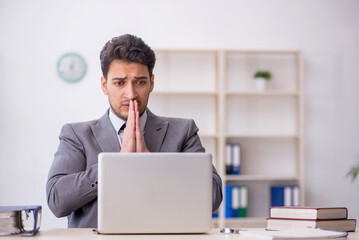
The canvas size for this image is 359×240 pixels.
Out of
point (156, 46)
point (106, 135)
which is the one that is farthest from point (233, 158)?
point (106, 135)

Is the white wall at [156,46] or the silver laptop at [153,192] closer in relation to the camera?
the silver laptop at [153,192]

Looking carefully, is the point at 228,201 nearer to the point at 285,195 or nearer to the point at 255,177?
the point at 255,177

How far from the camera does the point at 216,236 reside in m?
1.66

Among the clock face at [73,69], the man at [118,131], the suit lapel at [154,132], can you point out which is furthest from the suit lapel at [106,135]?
the clock face at [73,69]

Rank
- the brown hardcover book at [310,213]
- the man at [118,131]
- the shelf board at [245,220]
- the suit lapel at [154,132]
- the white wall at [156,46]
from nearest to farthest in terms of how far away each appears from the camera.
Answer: the brown hardcover book at [310,213] → the man at [118,131] → the suit lapel at [154,132] → the shelf board at [245,220] → the white wall at [156,46]

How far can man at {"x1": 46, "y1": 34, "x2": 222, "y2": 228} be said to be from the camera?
Answer: 2.12 meters

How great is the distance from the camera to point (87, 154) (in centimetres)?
229

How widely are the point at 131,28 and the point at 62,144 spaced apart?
10.0ft

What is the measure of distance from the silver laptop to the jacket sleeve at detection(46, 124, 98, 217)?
39 cm

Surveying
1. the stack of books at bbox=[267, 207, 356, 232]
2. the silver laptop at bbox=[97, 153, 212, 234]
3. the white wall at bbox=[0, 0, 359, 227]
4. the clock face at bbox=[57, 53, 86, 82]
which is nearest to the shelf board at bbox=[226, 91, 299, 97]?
the white wall at bbox=[0, 0, 359, 227]

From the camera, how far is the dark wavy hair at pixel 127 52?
90.4 inches

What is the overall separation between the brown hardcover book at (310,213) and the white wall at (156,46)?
11.1 feet

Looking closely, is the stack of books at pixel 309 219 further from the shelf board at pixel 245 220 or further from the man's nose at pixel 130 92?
the shelf board at pixel 245 220

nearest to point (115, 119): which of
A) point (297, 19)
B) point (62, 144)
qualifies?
point (62, 144)
